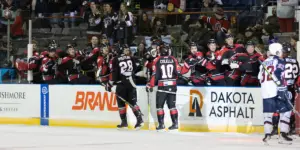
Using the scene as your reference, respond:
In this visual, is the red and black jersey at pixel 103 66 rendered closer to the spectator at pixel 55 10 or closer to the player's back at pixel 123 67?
the player's back at pixel 123 67

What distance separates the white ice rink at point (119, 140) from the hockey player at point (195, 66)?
62.7 inches

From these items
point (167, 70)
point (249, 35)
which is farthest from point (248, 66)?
point (249, 35)

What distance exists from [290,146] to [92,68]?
7208 millimetres

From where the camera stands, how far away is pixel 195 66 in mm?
20047

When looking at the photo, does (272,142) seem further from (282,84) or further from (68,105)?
(68,105)

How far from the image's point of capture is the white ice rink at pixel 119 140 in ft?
51.9

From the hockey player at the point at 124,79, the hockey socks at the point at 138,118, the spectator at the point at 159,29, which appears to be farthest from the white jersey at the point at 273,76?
the spectator at the point at 159,29

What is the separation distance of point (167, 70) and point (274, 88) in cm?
327

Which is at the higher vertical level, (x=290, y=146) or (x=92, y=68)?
(x=92, y=68)

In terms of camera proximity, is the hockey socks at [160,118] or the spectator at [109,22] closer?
the hockey socks at [160,118]

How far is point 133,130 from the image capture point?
1967 cm

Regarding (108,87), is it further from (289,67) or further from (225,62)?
(289,67)

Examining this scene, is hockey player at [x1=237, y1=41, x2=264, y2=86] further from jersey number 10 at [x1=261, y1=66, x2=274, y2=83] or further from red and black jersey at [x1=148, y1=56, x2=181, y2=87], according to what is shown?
jersey number 10 at [x1=261, y1=66, x2=274, y2=83]

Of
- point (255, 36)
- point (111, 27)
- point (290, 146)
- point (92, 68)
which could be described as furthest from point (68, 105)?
point (290, 146)
